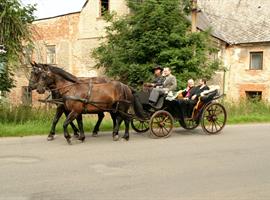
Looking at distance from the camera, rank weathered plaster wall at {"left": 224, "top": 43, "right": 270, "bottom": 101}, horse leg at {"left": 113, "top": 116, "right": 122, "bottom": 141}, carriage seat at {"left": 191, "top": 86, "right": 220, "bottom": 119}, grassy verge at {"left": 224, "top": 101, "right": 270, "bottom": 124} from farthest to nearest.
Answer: weathered plaster wall at {"left": 224, "top": 43, "right": 270, "bottom": 101} < grassy verge at {"left": 224, "top": 101, "right": 270, "bottom": 124} < carriage seat at {"left": 191, "top": 86, "right": 220, "bottom": 119} < horse leg at {"left": 113, "top": 116, "right": 122, "bottom": 141}

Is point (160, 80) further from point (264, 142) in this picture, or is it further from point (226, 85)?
point (226, 85)

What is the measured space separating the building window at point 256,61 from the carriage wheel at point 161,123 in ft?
70.4

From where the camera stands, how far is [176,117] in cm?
1195

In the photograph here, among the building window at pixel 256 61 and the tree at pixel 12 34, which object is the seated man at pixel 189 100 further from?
the building window at pixel 256 61

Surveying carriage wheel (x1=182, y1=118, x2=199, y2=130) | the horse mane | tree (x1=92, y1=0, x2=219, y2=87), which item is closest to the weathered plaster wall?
tree (x1=92, y1=0, x2=219, y2=87)

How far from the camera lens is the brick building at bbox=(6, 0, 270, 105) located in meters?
28.9

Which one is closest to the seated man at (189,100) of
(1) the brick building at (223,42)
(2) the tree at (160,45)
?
(2) the tree at (160,45)

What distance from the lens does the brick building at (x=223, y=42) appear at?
2894cm

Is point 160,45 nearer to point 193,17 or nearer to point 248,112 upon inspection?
point 193,17

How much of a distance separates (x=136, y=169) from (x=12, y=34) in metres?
8.03

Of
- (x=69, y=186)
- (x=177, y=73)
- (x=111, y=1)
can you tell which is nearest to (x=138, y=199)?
(x=69, y=186)

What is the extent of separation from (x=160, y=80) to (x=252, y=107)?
756 centimetres

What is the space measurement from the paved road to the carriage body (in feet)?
1.49

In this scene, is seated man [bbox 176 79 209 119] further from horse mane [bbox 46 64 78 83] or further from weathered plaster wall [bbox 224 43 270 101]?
weathered plaster wall [bbox 224 43 270 101]
